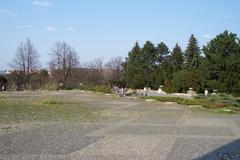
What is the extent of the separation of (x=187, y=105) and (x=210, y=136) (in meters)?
14.5

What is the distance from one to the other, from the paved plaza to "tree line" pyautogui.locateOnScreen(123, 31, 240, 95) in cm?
2486

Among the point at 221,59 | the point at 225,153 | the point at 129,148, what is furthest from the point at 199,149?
the point at 221,59

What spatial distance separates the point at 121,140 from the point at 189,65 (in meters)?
53.9

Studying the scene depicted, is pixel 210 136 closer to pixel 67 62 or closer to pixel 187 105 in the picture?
pixel 187 105

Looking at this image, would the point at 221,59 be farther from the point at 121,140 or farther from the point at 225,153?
the point at 225,153

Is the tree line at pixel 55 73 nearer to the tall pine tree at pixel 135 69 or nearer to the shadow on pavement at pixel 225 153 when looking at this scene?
the tall pine tree at pixel 135 69

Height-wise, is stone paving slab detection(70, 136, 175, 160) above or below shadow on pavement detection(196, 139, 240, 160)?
above

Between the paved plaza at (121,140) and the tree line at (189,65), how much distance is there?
24860mm

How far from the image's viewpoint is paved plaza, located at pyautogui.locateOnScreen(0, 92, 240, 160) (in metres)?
9.81

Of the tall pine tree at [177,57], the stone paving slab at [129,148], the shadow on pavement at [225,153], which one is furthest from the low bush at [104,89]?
the shadow on pavement at [225,153]

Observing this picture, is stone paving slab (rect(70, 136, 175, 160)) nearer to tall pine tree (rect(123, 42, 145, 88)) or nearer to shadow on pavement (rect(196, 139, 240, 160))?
shadow on pavement (rect(196, 139, 240, 160))

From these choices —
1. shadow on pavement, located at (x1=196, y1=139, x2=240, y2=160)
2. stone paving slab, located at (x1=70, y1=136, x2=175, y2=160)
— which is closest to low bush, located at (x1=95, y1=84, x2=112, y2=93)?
stone paving slab, located at (x1=70, y1=136, x2=175, y2=160)

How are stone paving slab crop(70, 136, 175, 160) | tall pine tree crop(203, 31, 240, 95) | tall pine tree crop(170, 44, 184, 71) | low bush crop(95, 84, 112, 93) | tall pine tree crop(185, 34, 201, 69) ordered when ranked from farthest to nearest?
tall pine tree crop(170, 44, 184, 71), tall pine tree crop(185, 34, 201, 69), low bush crop(95, 84, 112, 93), tall pine tree crop(203, 31, 240, 95), stone paving slab crop(70, 136, 175, 160)

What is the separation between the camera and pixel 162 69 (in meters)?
61.3
